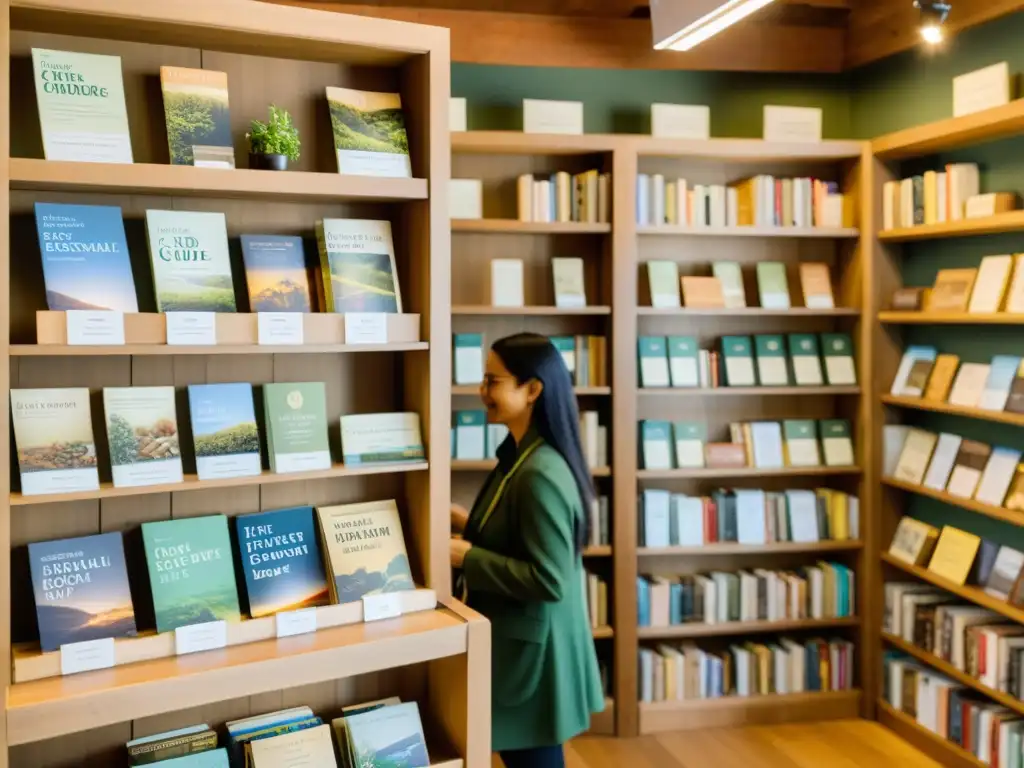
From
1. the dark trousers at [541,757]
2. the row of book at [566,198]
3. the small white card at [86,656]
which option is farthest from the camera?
the row of book at [566,198]

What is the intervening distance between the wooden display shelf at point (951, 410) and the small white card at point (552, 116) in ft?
6.00

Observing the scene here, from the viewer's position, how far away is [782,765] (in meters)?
4.10

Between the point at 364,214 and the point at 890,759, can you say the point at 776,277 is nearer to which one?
the point at 890,759

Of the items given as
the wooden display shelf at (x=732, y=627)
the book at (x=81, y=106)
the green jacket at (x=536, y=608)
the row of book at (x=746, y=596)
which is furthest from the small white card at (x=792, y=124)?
the book at (x=81, y=106)

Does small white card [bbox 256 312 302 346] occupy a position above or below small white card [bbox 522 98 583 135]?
below

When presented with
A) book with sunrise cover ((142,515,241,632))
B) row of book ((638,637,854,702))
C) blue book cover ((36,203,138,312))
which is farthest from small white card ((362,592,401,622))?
row of book ((638,637,854,702))

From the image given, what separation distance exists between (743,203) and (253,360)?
2.72 meters

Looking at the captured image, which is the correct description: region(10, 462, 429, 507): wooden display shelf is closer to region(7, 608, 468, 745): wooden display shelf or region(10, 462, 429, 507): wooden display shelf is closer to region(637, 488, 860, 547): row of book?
region(7, 608, 468, 745): wooden display shelf

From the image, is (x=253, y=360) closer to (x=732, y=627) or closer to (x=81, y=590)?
(x=81, y=590)

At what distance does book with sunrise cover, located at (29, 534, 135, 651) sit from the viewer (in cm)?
226

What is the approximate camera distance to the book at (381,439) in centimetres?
259

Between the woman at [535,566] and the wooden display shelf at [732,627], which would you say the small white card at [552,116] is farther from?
the wooden display shelf at [732,627]

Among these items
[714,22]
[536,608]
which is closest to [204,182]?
[536,608]

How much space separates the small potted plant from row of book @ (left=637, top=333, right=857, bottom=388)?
2.29 metres
